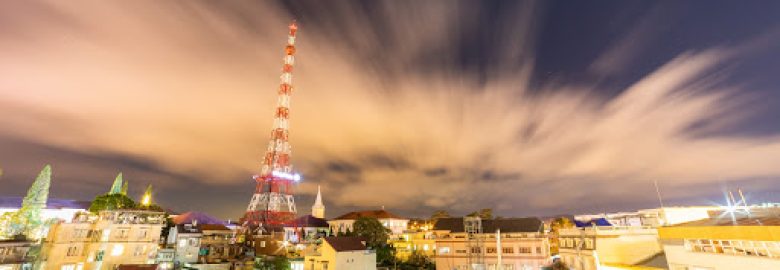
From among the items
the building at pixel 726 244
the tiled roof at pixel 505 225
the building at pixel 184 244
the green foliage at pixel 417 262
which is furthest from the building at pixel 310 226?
the building at pixel 726 244

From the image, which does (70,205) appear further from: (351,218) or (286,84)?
(351,218)

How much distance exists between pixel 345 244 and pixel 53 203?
9558cm

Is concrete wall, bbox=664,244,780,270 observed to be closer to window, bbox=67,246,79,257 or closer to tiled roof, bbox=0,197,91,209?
window, bbox=67,246,79,257

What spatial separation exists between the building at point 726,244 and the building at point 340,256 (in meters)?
37.6

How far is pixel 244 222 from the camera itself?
83625 millimetres

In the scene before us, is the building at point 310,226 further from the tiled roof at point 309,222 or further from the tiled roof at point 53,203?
the tiled roof at point 53,203

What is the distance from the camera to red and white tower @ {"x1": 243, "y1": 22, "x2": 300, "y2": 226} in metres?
84.2

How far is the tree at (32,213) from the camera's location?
165 feet

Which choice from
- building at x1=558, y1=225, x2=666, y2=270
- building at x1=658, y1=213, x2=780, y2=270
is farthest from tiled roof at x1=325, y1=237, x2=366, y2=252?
building at x1=658, y1=213, x2=780, y2=270

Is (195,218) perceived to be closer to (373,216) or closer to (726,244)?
(373,216)

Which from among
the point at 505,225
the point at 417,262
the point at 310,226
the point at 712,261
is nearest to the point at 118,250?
the point at 417,262

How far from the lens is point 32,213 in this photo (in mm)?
52375

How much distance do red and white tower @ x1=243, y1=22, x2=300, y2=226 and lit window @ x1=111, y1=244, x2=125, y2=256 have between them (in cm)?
3672

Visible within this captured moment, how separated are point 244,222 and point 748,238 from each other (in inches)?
3467
